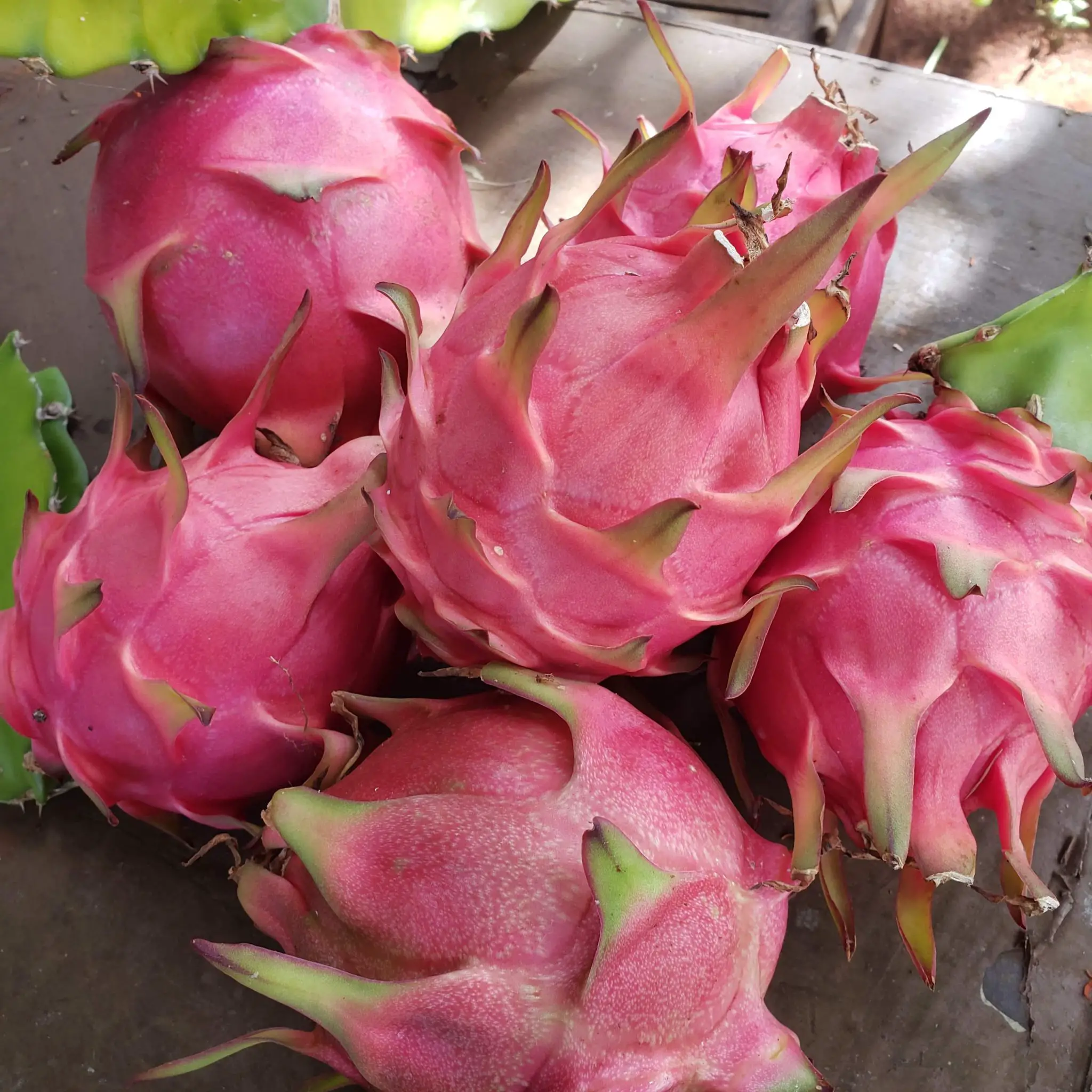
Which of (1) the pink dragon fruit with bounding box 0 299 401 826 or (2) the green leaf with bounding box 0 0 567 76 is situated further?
(2) the green leaf with bounding box 0 0 567 76

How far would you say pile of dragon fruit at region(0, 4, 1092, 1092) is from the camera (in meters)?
0.56

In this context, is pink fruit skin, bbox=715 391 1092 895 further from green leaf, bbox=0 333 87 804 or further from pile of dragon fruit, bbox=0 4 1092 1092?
green leaf, bbox=0 333 87 804

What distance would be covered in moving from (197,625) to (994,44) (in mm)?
2461

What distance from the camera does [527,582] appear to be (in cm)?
58

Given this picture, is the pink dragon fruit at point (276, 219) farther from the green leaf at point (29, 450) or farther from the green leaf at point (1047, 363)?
the green leaf at point (1047, 363)

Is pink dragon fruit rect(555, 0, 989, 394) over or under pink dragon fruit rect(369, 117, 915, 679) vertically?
over

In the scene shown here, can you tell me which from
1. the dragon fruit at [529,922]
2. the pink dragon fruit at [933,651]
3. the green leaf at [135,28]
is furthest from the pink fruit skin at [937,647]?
the green leaf at [135,28]

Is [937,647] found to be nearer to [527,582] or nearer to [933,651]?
[933,651]

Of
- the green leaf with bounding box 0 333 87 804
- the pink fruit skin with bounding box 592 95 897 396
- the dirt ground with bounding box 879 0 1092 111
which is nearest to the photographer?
the pink fruit skin with bounding box 592 95 897 396

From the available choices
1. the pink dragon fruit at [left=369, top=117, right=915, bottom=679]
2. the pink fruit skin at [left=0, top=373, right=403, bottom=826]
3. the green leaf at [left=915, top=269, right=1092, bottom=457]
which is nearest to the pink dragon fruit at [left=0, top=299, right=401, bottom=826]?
the pink fruit skin at [left=0, top=373, right=403, bottom=826]

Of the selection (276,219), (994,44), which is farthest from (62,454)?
(994,44)

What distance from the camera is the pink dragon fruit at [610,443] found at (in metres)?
Result: 0.54

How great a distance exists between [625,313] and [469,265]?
348 millimetres

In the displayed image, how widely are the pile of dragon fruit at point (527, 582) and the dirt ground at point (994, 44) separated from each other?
177cm
